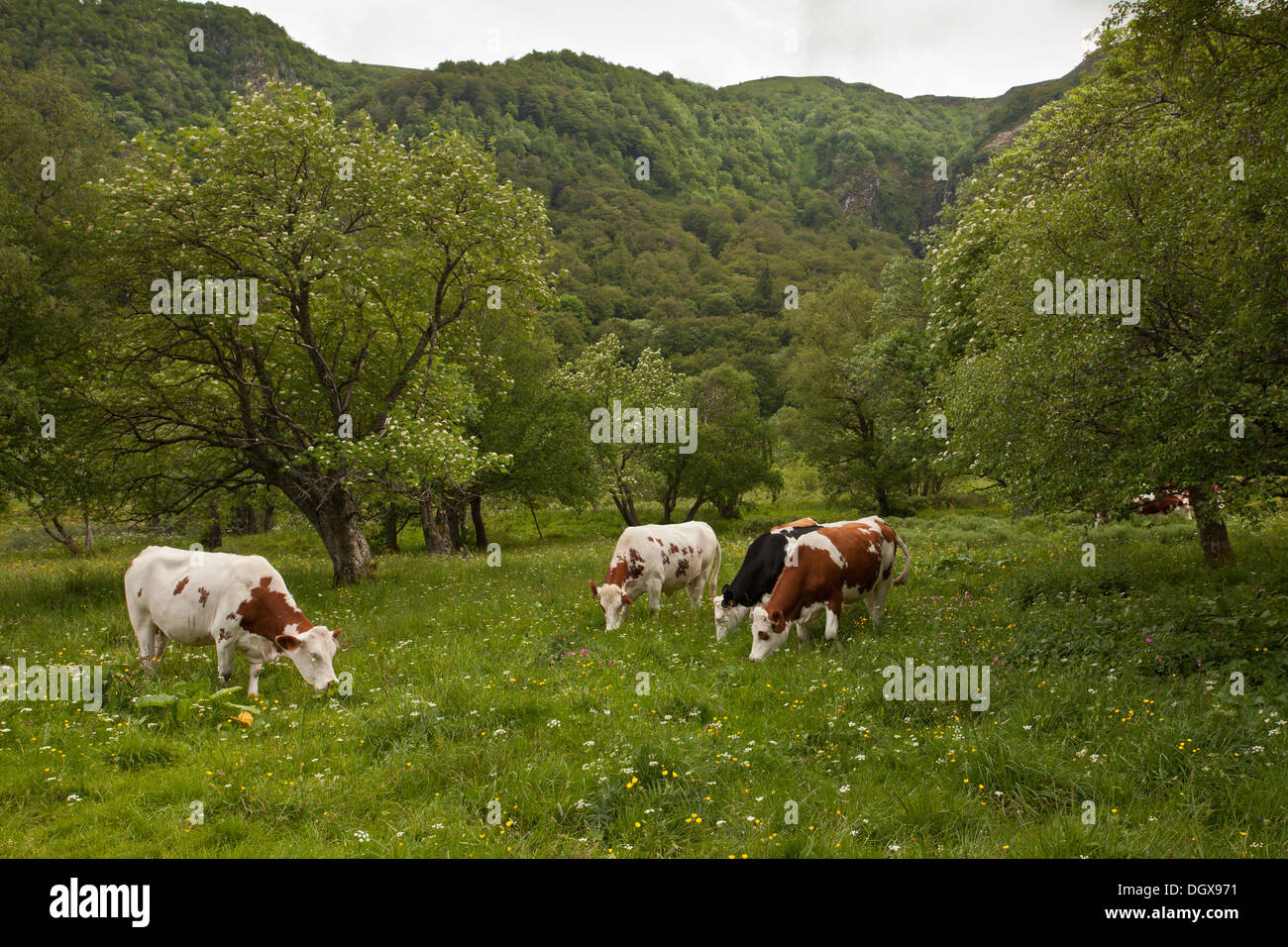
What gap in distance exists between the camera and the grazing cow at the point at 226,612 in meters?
10.0

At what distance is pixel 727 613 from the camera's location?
40.4ft

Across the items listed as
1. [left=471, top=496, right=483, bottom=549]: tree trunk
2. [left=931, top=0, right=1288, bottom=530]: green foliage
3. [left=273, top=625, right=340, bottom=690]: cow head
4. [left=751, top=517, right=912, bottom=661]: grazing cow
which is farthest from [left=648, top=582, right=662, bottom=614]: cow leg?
[left=471, top=496, right=483, bottom=549]: tree trunk

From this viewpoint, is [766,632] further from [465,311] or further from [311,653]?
[465,311]

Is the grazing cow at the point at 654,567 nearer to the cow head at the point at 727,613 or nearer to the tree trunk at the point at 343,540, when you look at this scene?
the cow head at the point at 727,613

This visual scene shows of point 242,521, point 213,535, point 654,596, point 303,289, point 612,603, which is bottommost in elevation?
point 242,521

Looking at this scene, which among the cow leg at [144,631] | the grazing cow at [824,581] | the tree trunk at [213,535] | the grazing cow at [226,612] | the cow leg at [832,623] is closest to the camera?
the grazing cow at [226,612]

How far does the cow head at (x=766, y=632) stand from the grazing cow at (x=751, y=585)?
3.39 ft

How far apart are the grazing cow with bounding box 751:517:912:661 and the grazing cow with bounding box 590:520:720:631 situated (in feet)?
9.85

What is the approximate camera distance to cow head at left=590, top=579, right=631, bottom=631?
43.0ft

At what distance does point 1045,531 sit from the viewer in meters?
22.7

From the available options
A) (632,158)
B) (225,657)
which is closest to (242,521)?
(225,657)

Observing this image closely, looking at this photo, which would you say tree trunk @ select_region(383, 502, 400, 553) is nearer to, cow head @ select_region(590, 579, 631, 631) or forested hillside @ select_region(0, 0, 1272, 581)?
forested hillside @ select_region(0, 0, 1272, 581)

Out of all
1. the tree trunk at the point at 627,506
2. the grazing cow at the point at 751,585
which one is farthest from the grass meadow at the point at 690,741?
the tree trunk at the point at 627,506

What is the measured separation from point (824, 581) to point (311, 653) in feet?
26.6
